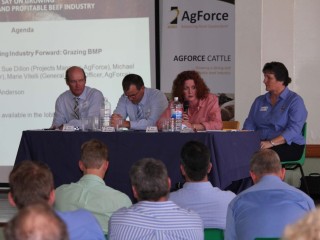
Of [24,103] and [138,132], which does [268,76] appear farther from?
[24,103]

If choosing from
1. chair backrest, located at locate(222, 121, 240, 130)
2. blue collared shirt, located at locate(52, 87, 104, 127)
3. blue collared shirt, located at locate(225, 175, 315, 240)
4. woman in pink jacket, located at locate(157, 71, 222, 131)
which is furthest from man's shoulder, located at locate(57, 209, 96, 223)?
chair backrest, located at locate(222, 121, 240, 130)

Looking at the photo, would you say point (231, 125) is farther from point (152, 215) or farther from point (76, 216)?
point (76, 216)

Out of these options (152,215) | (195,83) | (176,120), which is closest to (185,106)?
(195,83)

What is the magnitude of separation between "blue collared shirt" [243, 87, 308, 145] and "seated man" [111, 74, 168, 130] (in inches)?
31.2

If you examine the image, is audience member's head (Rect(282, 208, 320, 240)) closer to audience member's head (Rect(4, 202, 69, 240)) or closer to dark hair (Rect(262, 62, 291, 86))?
audience member's head (Rect(4, 202, 69, 240))

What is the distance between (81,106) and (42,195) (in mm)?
3616

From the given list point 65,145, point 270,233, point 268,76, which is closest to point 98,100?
point 65,145

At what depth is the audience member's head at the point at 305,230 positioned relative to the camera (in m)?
1.25

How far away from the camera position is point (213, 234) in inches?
131

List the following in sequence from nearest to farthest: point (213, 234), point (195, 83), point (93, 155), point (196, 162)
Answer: point (213, 234), point (196, 162), point (93, 155), point (195, 83)

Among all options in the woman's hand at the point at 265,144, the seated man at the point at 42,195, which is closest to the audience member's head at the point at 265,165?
the seated man at the point at 42,195

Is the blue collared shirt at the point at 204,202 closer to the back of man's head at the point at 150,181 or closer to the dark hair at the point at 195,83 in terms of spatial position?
the back of man's head at the point at 150,181

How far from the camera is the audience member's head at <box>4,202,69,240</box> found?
1.47 m

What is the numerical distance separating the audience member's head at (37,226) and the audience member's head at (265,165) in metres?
1.93
